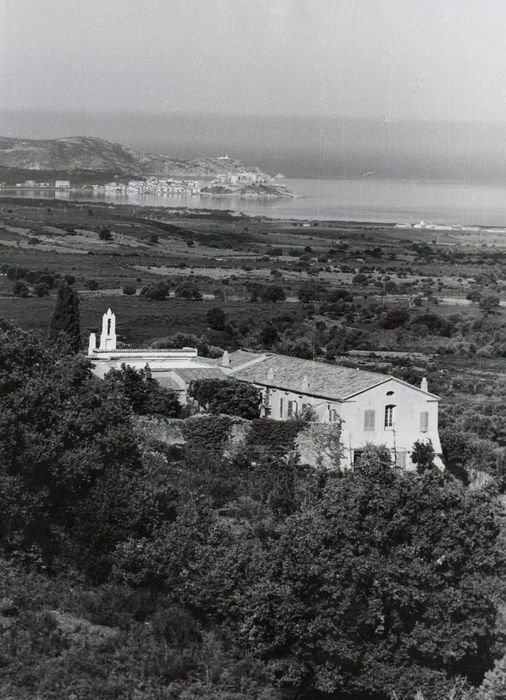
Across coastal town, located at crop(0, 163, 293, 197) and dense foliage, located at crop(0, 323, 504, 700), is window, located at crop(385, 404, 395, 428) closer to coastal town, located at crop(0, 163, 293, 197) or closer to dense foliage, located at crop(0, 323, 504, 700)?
dense foliage, located at crop(0, 323, 504, 700)

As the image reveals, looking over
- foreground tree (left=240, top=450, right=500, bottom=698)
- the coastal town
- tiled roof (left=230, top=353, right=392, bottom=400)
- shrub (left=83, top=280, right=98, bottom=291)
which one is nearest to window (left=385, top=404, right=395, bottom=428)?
tiled roof (left=230, top=353, right=392, bottom=400)

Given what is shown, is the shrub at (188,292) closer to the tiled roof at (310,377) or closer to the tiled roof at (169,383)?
the tiled roof at (310,377)

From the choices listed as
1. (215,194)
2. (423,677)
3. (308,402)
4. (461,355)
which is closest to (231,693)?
(423,677)

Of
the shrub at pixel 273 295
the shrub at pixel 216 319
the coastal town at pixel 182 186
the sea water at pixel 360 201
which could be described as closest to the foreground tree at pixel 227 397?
the shrub at pixel 216 319

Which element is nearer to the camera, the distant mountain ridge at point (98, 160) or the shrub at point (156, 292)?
the shrub at point (156, 292)

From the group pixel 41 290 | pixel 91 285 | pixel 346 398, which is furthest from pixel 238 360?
pixel 91 285

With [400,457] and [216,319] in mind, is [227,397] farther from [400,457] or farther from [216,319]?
[216,319]
